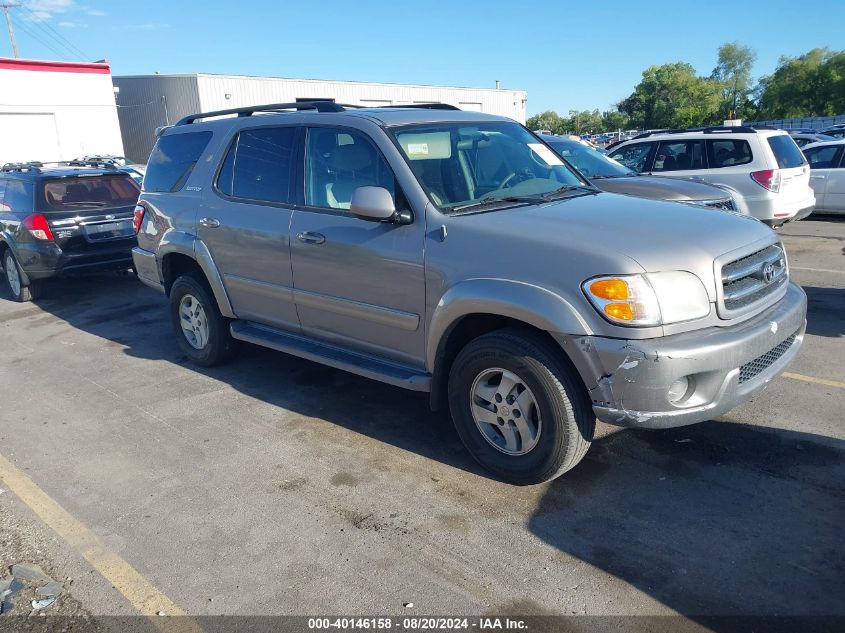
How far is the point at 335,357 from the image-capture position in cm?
461

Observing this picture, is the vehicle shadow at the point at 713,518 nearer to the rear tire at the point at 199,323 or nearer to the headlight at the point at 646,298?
the headlight at the point at 646,298

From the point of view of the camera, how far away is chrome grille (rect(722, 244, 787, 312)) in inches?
136

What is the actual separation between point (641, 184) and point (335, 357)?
4847 millimetres

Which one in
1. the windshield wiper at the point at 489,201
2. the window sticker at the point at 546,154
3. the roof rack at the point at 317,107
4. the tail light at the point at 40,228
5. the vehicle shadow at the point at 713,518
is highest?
the roof rack at the point at 317,107

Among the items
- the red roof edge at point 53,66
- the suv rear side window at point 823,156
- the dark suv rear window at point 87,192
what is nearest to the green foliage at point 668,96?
the red roof edge at point 53,66

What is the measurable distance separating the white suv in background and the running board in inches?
278

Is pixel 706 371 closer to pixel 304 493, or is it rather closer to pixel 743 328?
pixel 743 328

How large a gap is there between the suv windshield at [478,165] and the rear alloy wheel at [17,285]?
23.3ft

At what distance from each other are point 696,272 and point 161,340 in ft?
18.1

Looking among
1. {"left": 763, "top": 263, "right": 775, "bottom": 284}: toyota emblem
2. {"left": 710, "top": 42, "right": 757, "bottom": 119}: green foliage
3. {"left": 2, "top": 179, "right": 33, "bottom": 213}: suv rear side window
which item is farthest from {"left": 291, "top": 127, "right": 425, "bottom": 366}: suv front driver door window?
{"left": 710, "top": 42, "right": 757, "bottom": 119}: green foliage

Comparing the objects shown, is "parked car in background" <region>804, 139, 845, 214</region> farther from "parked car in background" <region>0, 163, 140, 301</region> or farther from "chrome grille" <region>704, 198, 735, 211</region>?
"parked car in background" <region>0, 163, 140, 301</region>

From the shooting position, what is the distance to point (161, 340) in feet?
23.2

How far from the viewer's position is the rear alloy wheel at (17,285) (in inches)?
360

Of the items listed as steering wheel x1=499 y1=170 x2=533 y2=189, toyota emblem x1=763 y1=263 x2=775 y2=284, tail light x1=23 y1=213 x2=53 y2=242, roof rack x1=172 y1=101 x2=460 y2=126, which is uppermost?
roof rack x1=172 y1=101 x2=460 y2=126
